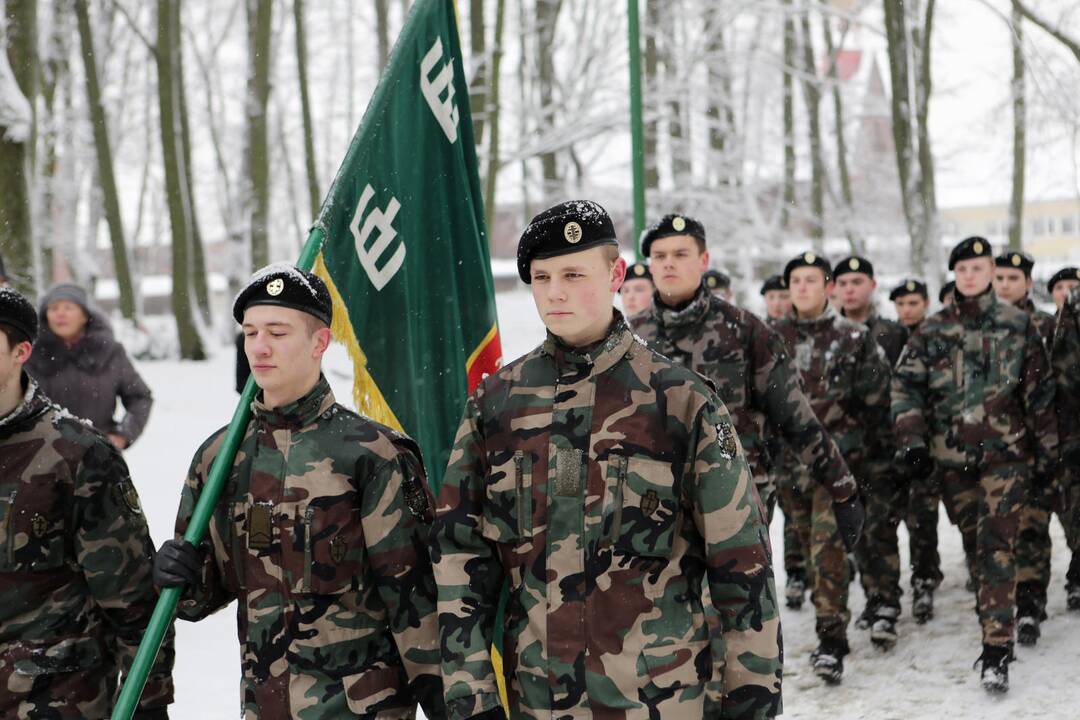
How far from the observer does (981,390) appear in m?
6.55

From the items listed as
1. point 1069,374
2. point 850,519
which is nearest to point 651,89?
point 1069,374

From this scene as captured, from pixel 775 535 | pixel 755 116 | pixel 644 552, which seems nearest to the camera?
pixel 644 552

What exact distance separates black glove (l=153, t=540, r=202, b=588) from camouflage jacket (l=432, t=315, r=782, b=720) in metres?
0.68

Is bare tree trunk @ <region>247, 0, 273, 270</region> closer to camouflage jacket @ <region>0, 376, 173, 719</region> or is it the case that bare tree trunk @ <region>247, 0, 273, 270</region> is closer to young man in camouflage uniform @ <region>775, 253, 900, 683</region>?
young man in camouflage uniform @ <region>775, 253, 900, 683</region>

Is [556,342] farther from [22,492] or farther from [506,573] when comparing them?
[22,492]

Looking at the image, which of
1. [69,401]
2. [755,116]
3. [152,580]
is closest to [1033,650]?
[152,580]

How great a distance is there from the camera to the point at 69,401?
688 cm

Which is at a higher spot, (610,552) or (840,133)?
(840,133)

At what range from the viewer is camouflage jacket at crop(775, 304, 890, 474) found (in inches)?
296

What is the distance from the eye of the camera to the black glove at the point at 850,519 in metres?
5.09

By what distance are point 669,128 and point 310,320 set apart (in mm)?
21032

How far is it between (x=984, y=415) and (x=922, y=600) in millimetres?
1710

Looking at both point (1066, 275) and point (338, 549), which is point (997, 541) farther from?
point (338, 549)

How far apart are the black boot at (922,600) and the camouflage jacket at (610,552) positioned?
5266mm
